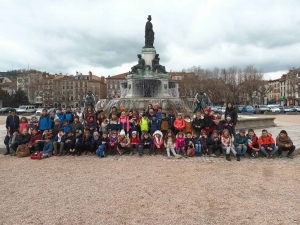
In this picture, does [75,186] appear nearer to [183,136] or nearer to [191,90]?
[183,136]

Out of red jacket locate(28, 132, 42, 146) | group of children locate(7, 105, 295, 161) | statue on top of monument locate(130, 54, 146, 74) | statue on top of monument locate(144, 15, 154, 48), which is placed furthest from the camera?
statue on top of monument locate(144, 15, 154, 48)

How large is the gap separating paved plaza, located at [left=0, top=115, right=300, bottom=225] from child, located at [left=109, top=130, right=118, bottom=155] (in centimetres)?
100

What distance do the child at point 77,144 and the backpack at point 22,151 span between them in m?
1.43

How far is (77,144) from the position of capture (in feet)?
28.5

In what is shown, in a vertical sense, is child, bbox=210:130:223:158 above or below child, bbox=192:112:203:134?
below

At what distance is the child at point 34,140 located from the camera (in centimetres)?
867

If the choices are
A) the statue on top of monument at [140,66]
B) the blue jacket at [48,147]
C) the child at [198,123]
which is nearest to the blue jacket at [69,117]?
the blue jacket at [48,147]

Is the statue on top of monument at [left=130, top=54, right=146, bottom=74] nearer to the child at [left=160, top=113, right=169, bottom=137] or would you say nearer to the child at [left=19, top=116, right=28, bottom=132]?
the child at [left=160, top=113, right=169, bottom=137]

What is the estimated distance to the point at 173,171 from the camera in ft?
21.7

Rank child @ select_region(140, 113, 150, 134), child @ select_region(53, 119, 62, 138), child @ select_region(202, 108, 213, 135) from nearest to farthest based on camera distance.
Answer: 1. child @ select_region(53, 119, 62, 138)
2. child @ select_region(202, 108, 213, 135)
3. child @ select_region(140, 113, 150, 134)

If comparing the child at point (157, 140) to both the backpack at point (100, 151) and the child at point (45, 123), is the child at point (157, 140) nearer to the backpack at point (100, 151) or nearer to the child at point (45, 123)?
the backpack at point (100, 151)

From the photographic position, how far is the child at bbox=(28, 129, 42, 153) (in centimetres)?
867

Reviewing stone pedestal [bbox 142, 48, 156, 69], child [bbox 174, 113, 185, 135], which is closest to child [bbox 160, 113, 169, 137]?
child [bbox 174, 113, 185, 135]

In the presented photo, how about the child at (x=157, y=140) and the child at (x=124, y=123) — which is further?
the child at (x=124, y=123)
